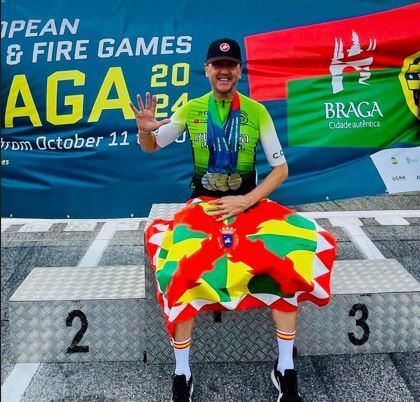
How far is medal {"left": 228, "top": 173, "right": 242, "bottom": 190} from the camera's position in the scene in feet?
9.10

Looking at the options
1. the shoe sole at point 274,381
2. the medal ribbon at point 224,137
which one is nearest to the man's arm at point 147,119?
the medal ribbon at point 224,137

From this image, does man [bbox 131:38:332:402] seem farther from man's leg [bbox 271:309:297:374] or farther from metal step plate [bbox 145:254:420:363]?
metal step plate [bbox 145:254:420:363]

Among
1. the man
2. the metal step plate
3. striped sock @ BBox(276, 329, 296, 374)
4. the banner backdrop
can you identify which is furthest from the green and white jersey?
the banner backdrop

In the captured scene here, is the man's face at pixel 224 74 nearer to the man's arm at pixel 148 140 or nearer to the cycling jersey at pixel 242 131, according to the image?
the cycling jersey at pixel 242 131

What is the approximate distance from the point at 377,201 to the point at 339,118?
175cm

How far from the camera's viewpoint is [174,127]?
111 inches

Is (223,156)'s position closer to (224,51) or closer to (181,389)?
(224,51)

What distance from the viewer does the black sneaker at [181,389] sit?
7.86 ft

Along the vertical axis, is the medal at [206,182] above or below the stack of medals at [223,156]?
below

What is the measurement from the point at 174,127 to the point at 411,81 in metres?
2.62

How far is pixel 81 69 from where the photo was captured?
14.7 feet

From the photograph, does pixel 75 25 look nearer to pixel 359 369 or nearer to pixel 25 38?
pixel 25 38

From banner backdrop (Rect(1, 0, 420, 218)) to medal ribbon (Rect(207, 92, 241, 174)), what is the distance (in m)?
1.90

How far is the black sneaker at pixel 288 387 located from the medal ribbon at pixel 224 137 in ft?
3.47
